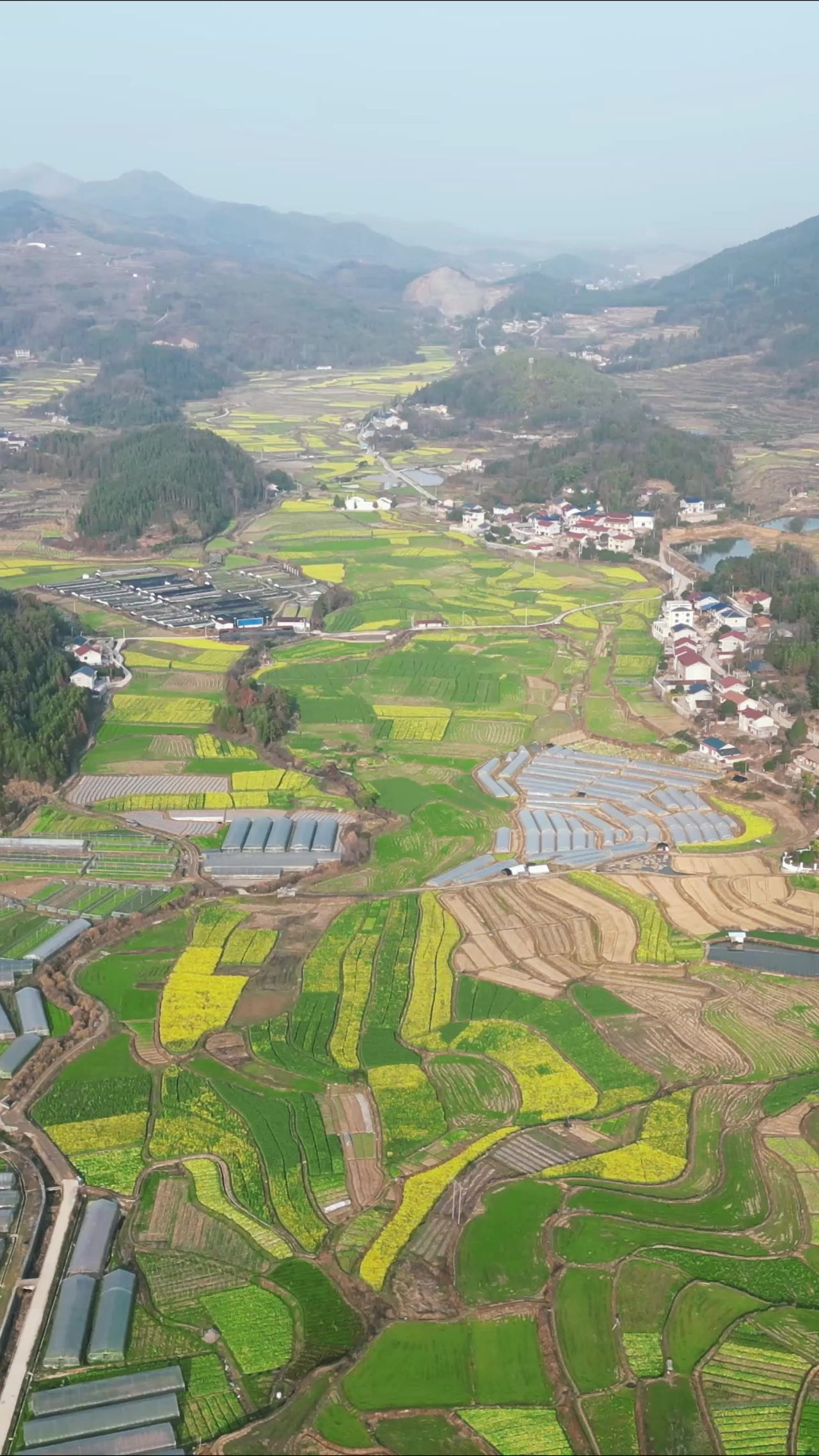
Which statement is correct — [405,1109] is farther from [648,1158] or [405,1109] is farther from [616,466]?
[616,466]

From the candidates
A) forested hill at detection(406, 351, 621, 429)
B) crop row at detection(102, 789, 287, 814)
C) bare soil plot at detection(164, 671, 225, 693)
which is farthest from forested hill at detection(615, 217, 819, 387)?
crop row at detection(102, 789, 287, 814)

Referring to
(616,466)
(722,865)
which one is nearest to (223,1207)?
(722,865)

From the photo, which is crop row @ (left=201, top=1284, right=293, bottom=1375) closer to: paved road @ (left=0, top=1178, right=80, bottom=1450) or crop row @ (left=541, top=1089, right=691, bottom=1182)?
paved road @ (left=0, top=1178, right=80, bottom=1450)

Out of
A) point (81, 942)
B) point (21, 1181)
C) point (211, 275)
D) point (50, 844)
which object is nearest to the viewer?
point (21, 1181)

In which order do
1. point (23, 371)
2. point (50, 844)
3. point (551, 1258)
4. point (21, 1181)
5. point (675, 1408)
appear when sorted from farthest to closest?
point (23, 371) → point (50, 844) → point (21, 1181) → point (551, 1258) → point (675, 1408)

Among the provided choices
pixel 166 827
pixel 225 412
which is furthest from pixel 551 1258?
pixel 225 412

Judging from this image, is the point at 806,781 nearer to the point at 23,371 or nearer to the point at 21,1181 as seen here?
the point at 21,1181
